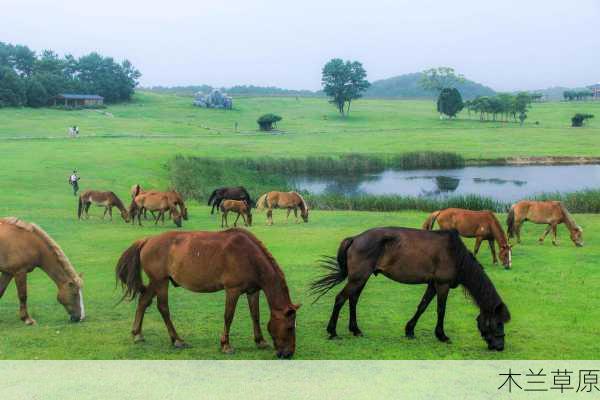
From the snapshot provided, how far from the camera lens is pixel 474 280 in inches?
351

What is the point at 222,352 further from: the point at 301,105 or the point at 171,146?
the point at 301,105

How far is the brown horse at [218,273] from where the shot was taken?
8117mm

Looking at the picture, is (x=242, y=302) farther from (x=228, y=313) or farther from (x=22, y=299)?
(x=22, y=299)

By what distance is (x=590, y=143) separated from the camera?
186ft

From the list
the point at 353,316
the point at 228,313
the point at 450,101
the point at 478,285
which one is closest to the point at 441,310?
the point at 478,285

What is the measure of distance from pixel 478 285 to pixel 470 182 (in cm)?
3181

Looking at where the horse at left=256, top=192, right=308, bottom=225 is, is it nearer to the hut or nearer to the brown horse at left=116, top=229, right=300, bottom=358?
the brown horse at left=116, top=229, right=300, bottom=358

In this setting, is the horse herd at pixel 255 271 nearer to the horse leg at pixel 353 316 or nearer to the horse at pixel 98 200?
Result: the horse leg at pixel 353 316

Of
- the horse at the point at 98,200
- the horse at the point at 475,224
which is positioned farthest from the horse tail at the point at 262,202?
the horse at the point at 475,224

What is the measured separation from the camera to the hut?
86.4 m

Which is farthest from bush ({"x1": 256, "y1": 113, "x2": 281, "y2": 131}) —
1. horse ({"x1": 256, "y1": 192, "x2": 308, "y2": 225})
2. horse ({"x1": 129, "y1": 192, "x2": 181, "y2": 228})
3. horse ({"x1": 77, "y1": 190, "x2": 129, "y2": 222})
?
horse ({"x1": 129, "y1": 192, "x2": 181, "y2": 228})

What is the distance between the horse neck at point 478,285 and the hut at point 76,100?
274 feet

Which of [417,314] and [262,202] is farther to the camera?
[262,202]
